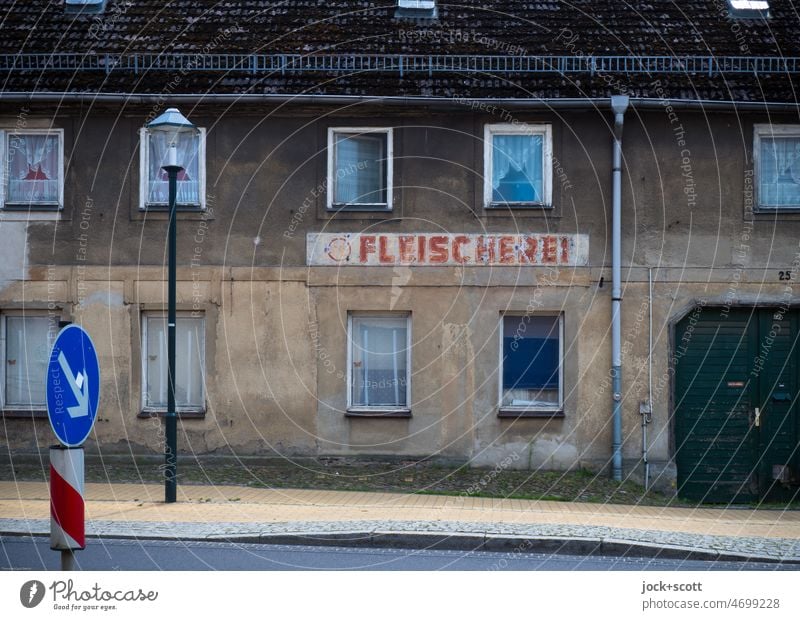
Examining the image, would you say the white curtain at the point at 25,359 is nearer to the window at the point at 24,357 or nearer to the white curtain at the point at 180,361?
the window at the point at 24,357

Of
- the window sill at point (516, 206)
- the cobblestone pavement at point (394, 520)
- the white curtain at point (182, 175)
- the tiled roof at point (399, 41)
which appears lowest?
the cobblestone pavement at point (394, 520)

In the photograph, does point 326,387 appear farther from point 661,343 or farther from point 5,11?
point 5,11

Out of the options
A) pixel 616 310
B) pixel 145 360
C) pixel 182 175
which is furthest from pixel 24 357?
pixel 616 310

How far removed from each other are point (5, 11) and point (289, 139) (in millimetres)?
5543

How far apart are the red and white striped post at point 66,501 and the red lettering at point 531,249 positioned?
36.6 ft

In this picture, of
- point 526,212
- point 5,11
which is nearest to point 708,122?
point 526,212

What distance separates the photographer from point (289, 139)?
56.1 ft

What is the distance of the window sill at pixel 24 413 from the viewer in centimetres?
1719

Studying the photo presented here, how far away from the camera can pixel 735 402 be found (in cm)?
1694

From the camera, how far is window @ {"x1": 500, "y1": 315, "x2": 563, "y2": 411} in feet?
56.0

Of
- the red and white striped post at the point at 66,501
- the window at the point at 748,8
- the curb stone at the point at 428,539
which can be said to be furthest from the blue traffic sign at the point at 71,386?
the window at the point at 748,8

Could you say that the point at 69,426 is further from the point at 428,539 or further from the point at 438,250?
the point at 438,250

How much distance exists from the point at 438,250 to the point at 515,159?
190 cm

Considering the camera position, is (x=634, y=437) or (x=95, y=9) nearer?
(x=634, y=437)
